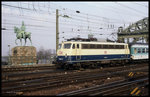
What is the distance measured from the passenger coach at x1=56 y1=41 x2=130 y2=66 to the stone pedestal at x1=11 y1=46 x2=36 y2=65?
679 cm

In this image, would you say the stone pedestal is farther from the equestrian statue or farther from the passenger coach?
the passenger coach

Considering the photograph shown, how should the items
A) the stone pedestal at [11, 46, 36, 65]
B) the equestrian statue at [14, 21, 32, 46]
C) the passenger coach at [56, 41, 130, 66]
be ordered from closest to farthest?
the passenger coach at [56, 41, 130, 66], the stone pedestal at [11, 46, 36, 65], the equestrian statue at [14, 21, 32, 46]

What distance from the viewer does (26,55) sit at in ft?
87.8

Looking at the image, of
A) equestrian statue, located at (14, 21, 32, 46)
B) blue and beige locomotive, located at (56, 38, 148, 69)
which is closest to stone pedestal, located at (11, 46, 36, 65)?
equestrian statue, located at (14, 21, 32, 46)

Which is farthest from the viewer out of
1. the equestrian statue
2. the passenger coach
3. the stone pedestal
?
the equestrian statue

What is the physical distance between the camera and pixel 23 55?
2650 cm

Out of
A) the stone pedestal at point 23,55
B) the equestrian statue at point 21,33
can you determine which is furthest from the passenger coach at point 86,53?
the equestrian statue at point 21,33

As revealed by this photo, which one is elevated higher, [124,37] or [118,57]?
[124,37]

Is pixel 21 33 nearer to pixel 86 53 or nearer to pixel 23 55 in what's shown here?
pixel 23 55

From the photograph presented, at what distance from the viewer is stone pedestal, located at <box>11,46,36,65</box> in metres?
24.6

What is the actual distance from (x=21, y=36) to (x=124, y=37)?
1305 inches

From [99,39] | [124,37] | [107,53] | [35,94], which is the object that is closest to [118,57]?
[107,53]

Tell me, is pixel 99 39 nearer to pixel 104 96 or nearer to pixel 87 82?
pixel 87 82

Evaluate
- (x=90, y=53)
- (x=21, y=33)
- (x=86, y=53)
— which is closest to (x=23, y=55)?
(x=21, y=33)
